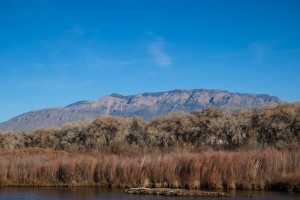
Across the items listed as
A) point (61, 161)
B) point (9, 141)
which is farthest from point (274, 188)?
point (9, 141)

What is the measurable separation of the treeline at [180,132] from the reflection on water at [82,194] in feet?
39.8

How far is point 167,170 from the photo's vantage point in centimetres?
3148

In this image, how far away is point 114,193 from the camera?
95.1ft

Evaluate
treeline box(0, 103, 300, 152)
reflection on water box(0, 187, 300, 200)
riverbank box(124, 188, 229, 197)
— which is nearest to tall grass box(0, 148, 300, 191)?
reflection on water box(0, 187, 300, 200)

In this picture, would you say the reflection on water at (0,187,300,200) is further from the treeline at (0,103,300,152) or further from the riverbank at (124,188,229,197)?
the treeline at (0,103,300,152)

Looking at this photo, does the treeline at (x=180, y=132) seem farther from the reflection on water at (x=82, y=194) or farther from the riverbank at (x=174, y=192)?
the riverbank at (x=174, y=192)

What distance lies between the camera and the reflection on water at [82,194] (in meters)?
26.2

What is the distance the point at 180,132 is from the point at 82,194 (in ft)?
111

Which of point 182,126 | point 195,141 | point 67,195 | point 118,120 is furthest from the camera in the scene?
point 118,120

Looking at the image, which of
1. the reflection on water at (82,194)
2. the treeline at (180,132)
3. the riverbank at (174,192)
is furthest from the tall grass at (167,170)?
the treeline at (180,132)

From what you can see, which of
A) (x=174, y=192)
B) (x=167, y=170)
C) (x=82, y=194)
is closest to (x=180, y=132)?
(x=167, y=170)

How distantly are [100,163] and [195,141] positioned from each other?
84.9 feet

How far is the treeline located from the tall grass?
8.96m

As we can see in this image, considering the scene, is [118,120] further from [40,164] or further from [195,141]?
[40,164]
